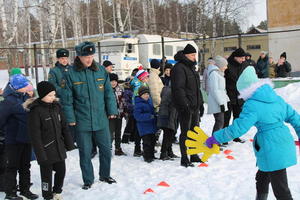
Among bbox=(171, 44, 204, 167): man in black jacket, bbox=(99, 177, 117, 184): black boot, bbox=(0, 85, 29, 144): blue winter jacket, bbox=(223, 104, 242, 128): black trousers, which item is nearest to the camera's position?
bbox=(0, 85, 29, 144): blue winter jacket

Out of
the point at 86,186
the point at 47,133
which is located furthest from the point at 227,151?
the point at 47,133

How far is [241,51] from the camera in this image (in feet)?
21.7

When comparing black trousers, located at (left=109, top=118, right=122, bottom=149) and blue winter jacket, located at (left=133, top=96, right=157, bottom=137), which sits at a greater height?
blue winter jacket, located at (left=133, top=96, right=157, bottom=137)

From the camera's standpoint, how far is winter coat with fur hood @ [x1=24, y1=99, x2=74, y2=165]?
4020 millimetres

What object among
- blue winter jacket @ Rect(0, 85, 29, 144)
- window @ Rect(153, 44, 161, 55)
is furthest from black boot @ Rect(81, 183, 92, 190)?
window @ Rect(153, 44, 161, 55)

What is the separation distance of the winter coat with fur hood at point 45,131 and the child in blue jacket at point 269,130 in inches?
80.7

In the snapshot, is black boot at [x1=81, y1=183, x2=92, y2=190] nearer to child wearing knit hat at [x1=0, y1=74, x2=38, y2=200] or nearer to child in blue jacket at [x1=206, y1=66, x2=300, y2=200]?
child wearing knit hat at [x1=0, y1=74, x2=38, y2=200]

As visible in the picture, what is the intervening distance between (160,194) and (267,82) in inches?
82.3

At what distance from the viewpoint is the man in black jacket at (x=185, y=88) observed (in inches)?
212

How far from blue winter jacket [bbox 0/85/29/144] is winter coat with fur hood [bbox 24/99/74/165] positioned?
0.84 feet

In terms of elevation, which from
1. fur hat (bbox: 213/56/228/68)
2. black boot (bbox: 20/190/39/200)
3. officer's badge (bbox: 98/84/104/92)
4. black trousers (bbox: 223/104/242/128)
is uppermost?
fur hat (bbox: 213/56/228/68)

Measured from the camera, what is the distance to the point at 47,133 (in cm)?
411

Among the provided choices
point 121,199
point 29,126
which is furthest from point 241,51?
point 29,126

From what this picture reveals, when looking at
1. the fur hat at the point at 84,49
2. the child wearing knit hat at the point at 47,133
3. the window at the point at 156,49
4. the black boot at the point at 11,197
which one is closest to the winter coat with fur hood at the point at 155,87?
the fur hat at the point at 84,49
